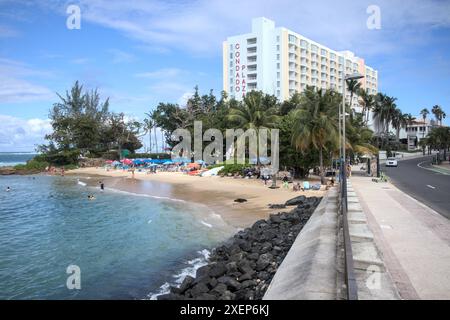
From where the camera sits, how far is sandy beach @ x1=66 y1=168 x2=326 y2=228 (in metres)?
23.4

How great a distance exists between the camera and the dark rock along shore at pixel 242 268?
10391mm

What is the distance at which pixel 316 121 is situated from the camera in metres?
32.4

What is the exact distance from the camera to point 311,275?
8.77m

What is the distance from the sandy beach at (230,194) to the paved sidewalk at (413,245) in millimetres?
7293

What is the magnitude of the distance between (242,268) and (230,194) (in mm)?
19703

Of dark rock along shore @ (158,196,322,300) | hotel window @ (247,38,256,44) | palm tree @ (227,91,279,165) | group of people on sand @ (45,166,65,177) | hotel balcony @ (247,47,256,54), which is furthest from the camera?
hotel balcony @ (247,47,256,54)

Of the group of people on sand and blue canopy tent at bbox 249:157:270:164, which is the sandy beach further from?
the group of people on sand

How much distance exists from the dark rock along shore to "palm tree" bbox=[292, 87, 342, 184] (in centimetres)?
1616

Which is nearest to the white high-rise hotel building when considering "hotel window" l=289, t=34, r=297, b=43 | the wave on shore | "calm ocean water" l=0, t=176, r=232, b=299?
"hotel window" l=289, t=34, r=297, b=43

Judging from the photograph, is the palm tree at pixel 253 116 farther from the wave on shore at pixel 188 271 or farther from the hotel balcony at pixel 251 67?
the hotel balcony at pixel 251 67

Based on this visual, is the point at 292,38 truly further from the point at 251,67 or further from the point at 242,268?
the point at 242,268

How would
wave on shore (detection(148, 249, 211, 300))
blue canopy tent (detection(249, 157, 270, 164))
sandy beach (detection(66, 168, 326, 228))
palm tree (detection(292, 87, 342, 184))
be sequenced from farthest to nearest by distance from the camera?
1. blue canopy tent (detection(249, 157, 270, 164))
2. palm tree (detection(292, 87, 342, 184))
3. sandy beach (detection(66, 168, 326, 228))
4. wave on shore (detection(148, 249, 211, 300))

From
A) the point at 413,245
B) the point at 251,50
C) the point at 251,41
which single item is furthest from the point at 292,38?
the point at 413,245
